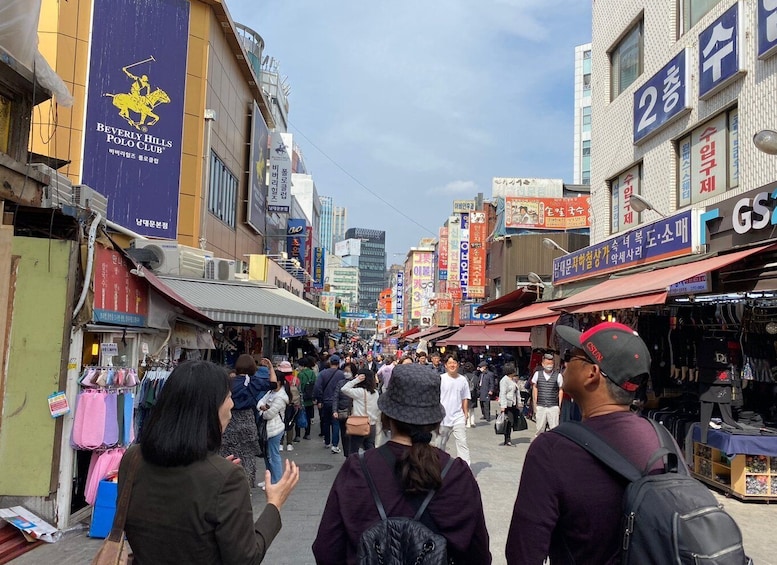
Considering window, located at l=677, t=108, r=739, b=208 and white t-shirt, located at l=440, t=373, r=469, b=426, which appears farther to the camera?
window, located at l=677, t=108, r=739, b=208

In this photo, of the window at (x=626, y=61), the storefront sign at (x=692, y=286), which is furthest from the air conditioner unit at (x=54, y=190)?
the window at (x=626, y=61)

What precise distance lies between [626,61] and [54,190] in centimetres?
1306

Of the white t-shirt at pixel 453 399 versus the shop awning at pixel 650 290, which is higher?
the shop awning at pixel 650 290

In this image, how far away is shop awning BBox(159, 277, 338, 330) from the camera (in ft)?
35.7

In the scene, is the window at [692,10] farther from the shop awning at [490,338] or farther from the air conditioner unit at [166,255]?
the air conditioner unit at [166,255]

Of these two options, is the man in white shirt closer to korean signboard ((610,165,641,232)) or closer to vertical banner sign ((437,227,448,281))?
korean signboard ((610,165,641,232))

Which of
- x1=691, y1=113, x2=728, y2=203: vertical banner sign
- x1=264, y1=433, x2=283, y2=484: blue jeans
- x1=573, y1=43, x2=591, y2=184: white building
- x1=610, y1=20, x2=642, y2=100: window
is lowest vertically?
x1=264, y1=433, x2=283, y2=484: blue jeans

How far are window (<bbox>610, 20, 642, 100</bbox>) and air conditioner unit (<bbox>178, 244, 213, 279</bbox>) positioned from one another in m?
11.2

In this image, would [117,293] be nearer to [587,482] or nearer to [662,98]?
[587,482]

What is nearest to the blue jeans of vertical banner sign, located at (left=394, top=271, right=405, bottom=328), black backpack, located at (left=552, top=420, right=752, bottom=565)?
black backpack, located at (left=552, top=420, right=752, bottom=565)

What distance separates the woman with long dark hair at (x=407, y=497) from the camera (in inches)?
82.5

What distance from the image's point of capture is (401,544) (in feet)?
6.57

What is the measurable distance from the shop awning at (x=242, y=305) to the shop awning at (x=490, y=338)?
20.9ft

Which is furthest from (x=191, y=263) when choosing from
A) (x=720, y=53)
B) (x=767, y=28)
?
(x=767, y=28)
